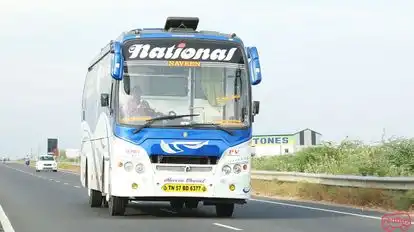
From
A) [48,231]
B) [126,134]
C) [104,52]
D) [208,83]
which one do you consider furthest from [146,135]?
[104,52]

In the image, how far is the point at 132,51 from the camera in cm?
1572

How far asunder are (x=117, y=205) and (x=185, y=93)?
9.78 ft

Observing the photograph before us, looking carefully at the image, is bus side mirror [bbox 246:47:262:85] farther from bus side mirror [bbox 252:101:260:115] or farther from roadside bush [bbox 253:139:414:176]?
roadside bush [bbox 253:139:414:176]

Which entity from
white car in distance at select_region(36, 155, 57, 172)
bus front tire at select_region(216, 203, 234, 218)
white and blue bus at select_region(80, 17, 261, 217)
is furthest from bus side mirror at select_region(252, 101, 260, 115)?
white car in distance at select_region(36, 155, 57, 172)

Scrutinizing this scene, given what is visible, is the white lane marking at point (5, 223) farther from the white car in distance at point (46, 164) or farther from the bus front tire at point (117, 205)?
the white car in distance at point (46, 164)

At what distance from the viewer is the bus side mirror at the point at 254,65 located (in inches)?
603

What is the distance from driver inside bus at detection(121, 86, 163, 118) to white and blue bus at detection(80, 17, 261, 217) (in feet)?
0.07

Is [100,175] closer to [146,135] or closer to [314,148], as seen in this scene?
[146,135]

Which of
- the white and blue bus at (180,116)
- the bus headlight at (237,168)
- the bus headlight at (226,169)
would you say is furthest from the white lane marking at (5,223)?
the bus headlight at (237,168)

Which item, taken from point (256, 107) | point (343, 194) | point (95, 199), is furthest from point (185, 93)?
point (343, 194)

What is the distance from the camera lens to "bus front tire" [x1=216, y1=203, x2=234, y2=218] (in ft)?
57.3

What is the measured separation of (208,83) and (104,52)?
3.75 meters

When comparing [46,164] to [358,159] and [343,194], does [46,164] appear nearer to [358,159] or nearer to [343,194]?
[358,159]

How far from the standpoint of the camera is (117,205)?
16578 millimetres
